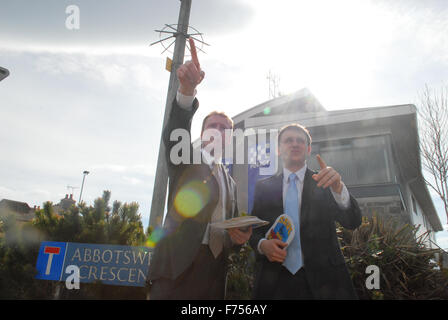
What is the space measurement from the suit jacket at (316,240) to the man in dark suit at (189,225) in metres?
0.26

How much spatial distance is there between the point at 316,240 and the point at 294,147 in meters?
0.68

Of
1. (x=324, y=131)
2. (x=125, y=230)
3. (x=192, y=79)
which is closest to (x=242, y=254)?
(x=125, y=230)

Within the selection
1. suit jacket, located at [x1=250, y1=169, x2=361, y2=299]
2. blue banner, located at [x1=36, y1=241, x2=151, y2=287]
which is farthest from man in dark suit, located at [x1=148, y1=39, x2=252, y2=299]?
blue banner, located at [x1=36, y1=241, x2=151, y2=287]

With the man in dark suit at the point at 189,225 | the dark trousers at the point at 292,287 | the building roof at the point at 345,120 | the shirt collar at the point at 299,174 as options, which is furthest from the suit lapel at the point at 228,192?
the building roof at the point at 345,120

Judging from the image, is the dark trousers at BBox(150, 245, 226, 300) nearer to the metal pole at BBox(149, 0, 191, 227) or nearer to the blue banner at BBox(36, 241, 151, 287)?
the blue banner at BBox(36, 241, 151, 287)

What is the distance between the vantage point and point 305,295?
1.78 meters

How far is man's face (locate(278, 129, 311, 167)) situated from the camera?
2178 millimetres

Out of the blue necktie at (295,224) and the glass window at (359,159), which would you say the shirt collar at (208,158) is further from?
the glass window at (359,159)

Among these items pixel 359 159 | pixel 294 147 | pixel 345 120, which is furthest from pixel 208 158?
pixel 359 159

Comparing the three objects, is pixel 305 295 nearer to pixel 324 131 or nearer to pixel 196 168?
pixel 196 168

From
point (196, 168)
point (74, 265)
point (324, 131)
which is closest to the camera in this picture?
point (196, 168)

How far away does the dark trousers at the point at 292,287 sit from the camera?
5.87ft

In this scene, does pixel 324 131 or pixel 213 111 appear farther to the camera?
pixel 324 131
